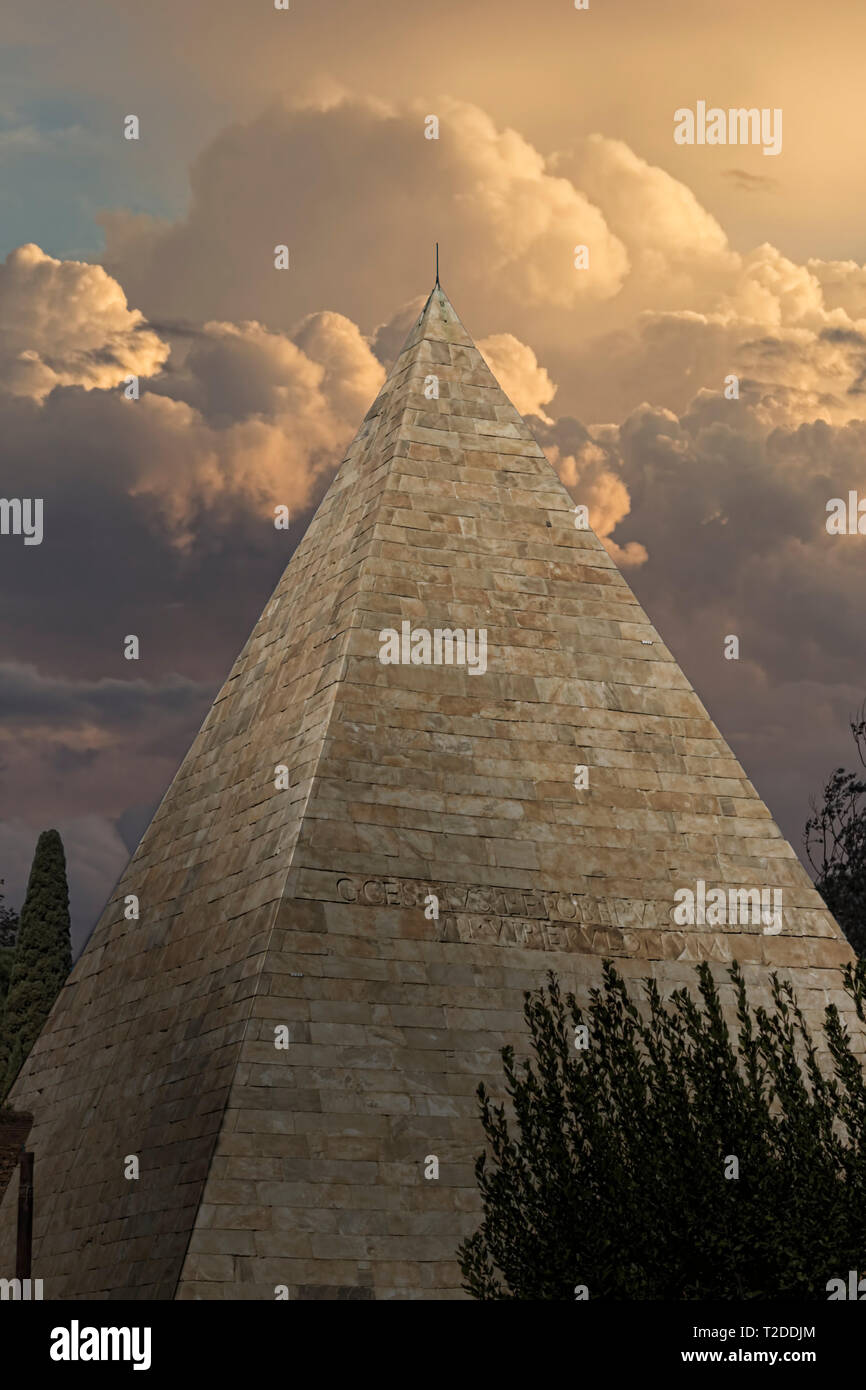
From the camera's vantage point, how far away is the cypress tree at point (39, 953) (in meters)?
35.7

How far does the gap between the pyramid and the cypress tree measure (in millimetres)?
6654

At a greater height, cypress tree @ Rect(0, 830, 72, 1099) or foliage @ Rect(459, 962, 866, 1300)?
cypress tree @ Rect(0, 830, 72, 1099)

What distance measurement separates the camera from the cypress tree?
35.7 m

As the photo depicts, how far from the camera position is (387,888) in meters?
23.6
